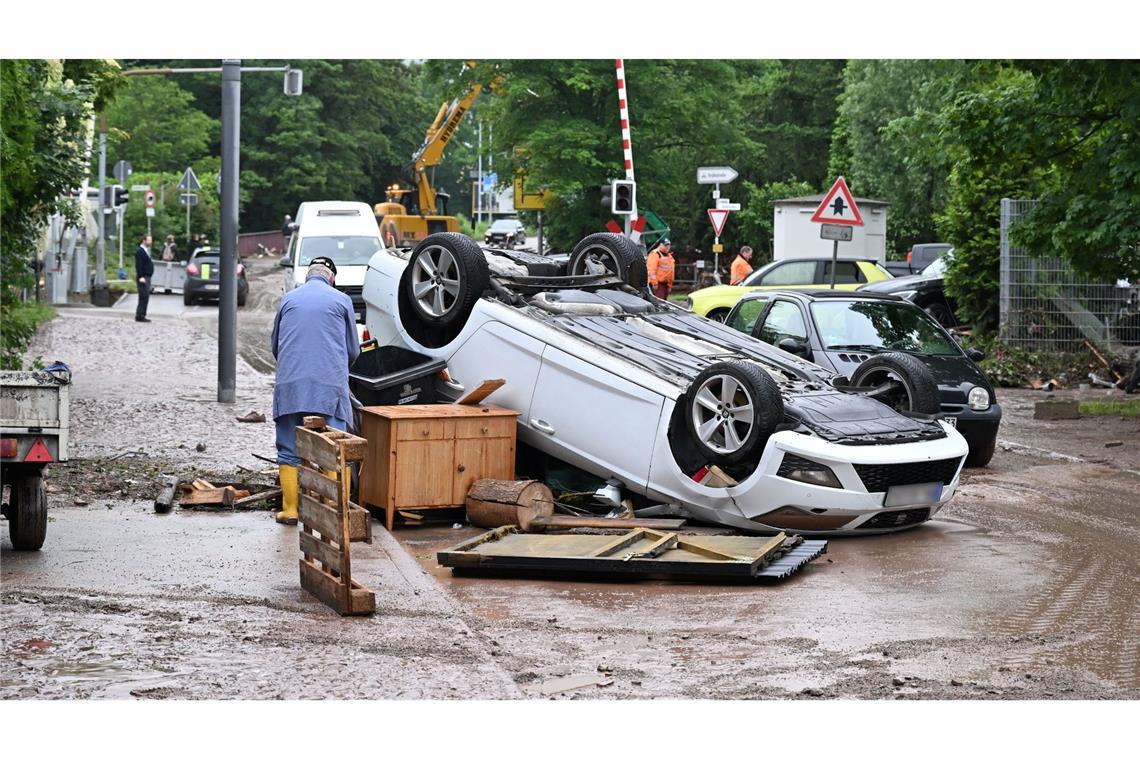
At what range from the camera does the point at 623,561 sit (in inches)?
345

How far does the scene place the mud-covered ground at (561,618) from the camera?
21.1ft

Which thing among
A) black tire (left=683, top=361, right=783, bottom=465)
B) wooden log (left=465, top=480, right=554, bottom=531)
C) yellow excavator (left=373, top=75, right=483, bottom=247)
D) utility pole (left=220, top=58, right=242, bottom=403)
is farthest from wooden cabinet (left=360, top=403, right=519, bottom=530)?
yellow excavator (left=373, top=75, right=483, bottom=247)

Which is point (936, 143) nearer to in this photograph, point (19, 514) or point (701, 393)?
point (701, 393)

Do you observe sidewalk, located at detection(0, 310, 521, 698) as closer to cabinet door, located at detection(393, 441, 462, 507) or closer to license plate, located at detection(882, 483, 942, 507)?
cabinet door, located at detection(393, 441, 462, 507)

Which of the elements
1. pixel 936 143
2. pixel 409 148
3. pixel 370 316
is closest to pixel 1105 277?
pixel 936 143

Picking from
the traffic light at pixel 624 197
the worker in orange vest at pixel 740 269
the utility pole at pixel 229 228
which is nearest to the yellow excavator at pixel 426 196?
the worker in orange vest at pixel 740 269

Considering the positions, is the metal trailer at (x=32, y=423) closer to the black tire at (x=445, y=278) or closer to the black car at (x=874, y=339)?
the black tire at (x=445, y=278)

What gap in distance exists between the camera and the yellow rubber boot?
10562 mm

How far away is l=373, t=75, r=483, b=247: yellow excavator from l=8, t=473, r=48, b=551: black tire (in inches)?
1171

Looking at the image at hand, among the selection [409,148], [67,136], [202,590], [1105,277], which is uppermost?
[409,148]

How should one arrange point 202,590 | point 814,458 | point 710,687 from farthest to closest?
point 814,458 → point 202,590 → point 710,687

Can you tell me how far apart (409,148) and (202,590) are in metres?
73.0

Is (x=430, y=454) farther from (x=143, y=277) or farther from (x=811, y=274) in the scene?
(x=143, y=277)

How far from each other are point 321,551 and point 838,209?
13.7 metres
